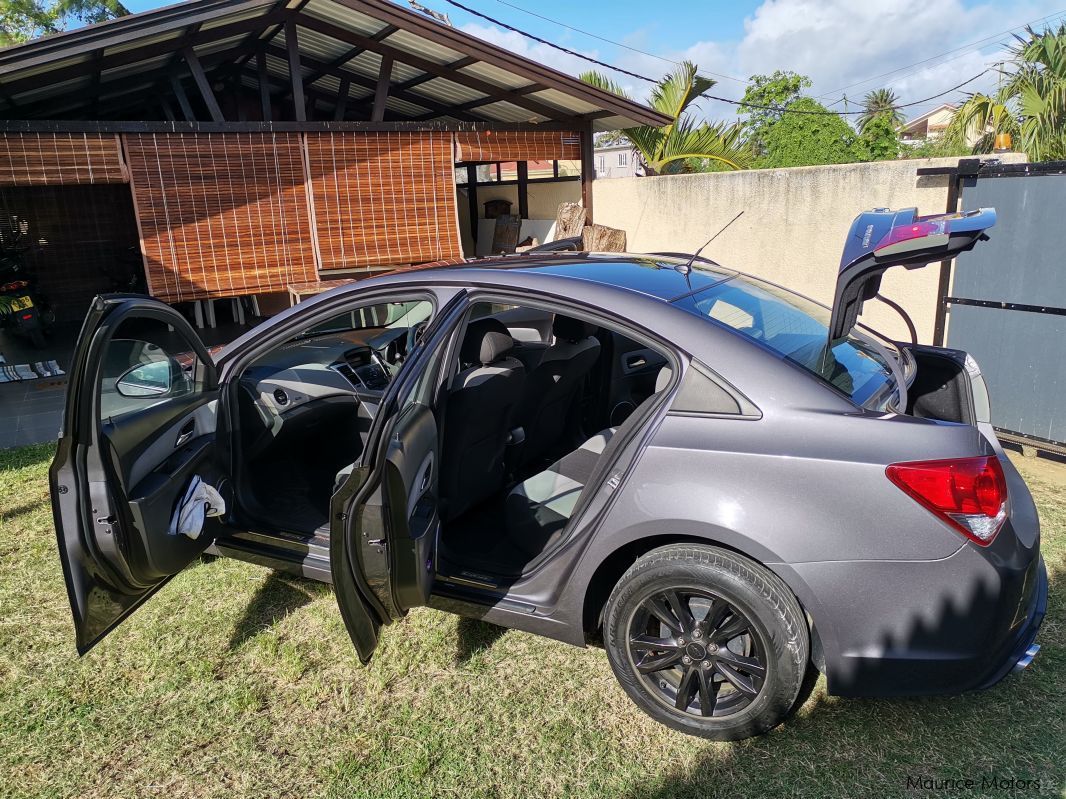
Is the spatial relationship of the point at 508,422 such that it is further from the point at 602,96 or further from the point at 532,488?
the point at 602,96

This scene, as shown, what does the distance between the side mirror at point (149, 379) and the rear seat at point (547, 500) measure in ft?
4.83

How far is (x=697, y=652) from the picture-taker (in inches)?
90.0

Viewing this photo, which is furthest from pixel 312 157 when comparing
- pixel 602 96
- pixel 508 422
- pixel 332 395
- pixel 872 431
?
pixel 872 431

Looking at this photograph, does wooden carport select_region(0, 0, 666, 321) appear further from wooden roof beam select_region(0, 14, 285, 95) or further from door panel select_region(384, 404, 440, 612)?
door panel select_region(384, 404, 440, 612)

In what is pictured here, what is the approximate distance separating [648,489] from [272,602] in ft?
6.28

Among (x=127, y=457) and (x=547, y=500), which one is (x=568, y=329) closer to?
(x=547, y=500)

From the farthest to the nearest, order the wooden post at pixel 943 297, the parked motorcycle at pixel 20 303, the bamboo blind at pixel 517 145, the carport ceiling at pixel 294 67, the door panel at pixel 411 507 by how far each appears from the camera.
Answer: the bamboo blind at pixel 517 145
the parked motorcycle at pixel 20 303
the carport ceiling at pixel 294 67
the wooden post at pixel 943 297
the door panel at pixel 411 507

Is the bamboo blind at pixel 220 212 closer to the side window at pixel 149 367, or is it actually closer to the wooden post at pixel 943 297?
the side window at pixel 149 367

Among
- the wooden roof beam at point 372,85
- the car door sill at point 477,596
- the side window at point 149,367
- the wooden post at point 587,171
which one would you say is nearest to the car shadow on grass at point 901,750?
the car door sill at point 477,596

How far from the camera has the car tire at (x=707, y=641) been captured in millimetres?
2119

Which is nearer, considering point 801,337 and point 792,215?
point 801,337

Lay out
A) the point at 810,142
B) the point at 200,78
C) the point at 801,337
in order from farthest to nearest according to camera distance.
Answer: the point at 810,142 < the point at 200,78 < the point at 801,337

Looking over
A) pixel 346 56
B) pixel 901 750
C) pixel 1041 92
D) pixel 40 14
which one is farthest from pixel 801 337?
pixel 40 14

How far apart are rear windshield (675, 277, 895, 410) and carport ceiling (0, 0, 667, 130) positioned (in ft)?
19.4
